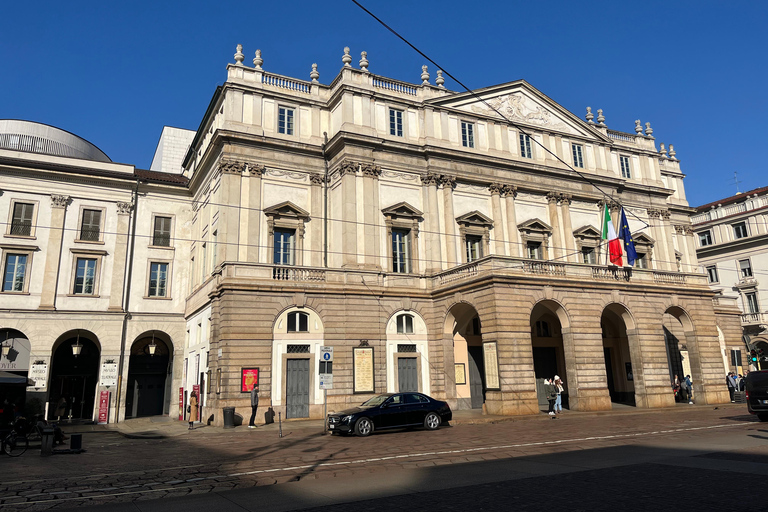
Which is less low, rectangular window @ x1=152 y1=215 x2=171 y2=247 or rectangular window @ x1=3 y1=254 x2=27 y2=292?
rectangular window @ x1=152 y1=215 x2=171 y2=247

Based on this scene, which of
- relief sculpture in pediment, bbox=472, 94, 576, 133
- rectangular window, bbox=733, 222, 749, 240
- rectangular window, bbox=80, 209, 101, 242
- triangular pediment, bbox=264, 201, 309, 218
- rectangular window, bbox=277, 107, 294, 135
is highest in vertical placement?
relief sculpture in pediment, bbox=472, 94, 576, 133

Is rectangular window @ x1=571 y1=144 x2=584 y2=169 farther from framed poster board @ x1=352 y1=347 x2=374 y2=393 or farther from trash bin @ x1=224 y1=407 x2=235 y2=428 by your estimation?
trash bin @ x1=224 y1=407 x2=235 y2=428

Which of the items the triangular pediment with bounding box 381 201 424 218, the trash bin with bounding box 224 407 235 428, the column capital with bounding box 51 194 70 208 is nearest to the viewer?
the trash bin with bounding box 224 407 235 428

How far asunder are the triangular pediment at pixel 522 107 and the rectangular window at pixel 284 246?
11977mm

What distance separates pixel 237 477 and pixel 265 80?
25.3m

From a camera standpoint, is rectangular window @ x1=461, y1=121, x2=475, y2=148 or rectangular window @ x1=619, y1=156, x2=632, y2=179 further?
rectangular window @ x1=619, y1=156, x2=632, y2=179

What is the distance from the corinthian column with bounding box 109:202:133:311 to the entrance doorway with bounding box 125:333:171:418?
10.8 ft

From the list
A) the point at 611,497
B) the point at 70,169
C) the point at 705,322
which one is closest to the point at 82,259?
Answer: the point at 70,169

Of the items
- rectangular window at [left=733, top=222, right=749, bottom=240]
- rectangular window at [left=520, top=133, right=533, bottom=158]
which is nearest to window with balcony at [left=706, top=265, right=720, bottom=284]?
rectangular window at [left=733, top=222, right=749, bottom=240]

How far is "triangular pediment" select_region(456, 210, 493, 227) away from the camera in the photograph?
109 feet

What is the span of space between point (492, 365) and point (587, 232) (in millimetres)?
15191

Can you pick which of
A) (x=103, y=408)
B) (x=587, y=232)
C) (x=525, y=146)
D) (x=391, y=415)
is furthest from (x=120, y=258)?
(x=587, y=232)

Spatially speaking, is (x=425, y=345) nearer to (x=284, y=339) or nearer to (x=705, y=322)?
(x=284, y=339)

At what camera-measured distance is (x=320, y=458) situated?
47.6 feet
